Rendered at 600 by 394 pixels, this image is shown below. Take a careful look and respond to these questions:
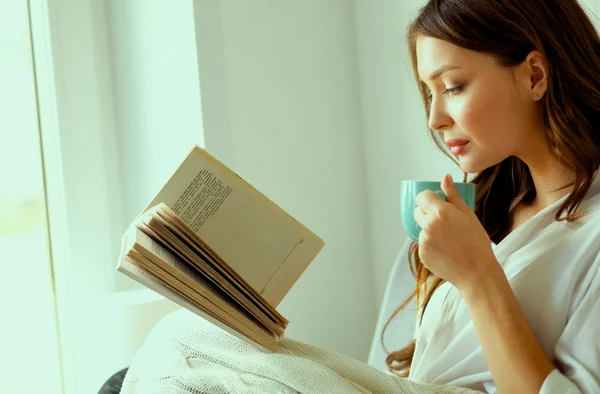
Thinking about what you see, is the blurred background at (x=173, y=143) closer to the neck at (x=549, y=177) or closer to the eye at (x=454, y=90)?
the neck at (x=549, y=177)

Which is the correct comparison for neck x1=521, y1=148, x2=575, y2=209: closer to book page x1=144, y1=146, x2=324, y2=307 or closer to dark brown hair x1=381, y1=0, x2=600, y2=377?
dark brown hair x1=381, y1=0, x2=600, y2=377

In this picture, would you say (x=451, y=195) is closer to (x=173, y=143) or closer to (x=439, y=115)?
(x=439, y=115)

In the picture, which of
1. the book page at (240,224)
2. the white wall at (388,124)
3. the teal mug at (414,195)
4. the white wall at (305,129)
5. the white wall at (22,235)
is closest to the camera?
the book page at (240,224)

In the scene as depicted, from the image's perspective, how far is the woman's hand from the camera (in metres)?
1.12

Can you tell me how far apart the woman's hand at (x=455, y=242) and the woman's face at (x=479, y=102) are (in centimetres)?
15

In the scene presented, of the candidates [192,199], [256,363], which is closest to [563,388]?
[256,363]

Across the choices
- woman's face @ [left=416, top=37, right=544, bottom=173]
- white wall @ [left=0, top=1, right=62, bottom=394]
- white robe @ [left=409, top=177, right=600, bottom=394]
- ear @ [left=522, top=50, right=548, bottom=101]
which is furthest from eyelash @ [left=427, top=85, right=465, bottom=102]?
white wall @ [left=0, top=1, right=62, bottom=394]

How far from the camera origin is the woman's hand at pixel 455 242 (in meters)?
1.12

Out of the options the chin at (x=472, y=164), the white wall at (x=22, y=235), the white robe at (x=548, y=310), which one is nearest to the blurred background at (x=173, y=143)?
the white wall at (x=22, y=235)

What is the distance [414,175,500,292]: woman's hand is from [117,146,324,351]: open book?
6.7 inches

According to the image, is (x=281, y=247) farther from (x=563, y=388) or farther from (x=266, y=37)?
(x=266, y=37)

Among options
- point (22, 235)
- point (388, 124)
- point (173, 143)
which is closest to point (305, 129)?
point (388, 124)

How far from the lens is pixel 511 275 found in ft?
4.05

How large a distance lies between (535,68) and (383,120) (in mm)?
911
